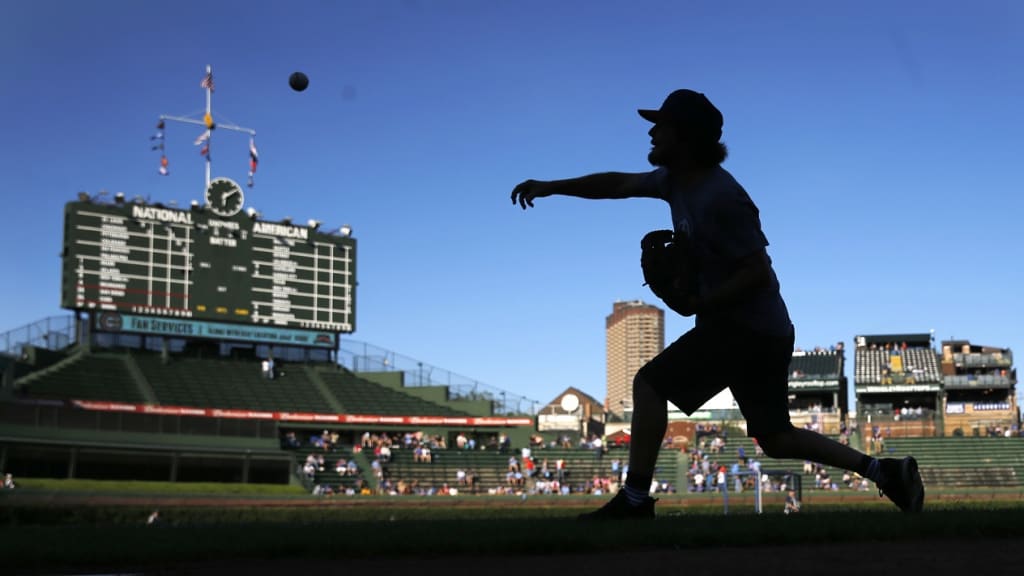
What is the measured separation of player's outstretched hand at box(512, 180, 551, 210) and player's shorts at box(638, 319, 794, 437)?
1.27m

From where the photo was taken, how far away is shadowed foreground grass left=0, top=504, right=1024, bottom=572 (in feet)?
17.5

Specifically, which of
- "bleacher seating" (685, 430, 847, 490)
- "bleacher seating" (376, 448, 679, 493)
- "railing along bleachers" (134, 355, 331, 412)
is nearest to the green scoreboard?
"railing along bleachers" (134, 355, 331, 412)

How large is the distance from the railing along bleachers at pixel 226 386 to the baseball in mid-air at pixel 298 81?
14916 mm

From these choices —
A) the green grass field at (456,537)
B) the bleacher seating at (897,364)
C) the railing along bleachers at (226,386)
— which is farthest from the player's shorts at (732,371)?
the bleacher seating at (897,364)

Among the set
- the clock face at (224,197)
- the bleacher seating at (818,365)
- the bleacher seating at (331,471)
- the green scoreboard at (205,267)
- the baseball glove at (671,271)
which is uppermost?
the clock face at (224,197)

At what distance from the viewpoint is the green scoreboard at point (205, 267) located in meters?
45.8

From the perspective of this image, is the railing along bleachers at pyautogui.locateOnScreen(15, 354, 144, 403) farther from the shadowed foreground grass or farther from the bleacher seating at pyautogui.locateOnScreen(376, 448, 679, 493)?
the shadowed foreground grass

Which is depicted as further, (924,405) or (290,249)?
(924,405)

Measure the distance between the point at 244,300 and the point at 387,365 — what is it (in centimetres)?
926

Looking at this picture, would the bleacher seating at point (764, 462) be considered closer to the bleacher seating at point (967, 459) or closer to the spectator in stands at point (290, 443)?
the bleacher seating at point (967, 459)

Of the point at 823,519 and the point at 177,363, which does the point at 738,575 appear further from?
the point at 177,363

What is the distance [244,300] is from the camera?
49.2 metres

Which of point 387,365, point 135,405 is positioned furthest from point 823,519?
point 387,365

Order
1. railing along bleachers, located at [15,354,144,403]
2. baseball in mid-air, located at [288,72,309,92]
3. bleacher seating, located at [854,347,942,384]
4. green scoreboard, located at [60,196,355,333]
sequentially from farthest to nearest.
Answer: bleacher seating, located at [854,347,942,384]
green scoreboard, located at [60,196,355,333]
railing along bleachers, located at [15,354,144,403]
baseball in mid-air, located at [288,72,309,92]
